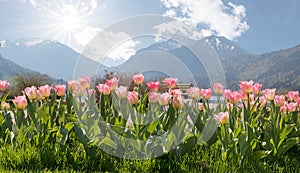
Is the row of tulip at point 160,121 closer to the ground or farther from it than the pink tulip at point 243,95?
closer to the ground

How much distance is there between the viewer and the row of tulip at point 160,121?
2535 mm

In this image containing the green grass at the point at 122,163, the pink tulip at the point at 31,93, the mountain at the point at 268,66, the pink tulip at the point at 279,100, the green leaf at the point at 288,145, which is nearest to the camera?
the green grass at the point at 122,163

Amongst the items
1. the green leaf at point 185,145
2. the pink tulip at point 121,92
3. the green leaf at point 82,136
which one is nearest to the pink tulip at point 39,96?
the green leaf at point 82,136

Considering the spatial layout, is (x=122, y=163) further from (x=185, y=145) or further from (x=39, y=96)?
(x=39, y=96)

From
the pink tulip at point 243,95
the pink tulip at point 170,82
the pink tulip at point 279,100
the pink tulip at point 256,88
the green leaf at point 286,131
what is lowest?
the green leaf at point 286,131

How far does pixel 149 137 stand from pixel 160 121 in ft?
0.57

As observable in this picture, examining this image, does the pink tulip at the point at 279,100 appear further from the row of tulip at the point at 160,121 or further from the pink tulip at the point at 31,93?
the pink tulip at the point at 31,93

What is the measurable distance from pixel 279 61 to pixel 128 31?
548ft

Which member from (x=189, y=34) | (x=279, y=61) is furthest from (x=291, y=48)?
(x=189, y=34)

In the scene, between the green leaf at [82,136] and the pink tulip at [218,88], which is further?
the pink tulip at [218,88]

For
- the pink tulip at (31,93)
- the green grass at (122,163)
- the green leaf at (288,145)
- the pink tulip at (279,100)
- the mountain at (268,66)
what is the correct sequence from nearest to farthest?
the green grass at (122,163) < the green leaf at (288,145) < the pink tulip at (279,100) < the pink tulip at (31,93) < the mountain at (268,66)

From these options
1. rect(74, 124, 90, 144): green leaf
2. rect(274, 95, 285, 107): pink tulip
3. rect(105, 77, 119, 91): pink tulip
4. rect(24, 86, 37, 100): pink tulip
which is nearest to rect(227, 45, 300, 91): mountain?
rect(274, 95, 285, 107): pink tulip

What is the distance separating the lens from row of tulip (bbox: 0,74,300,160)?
2.54 m

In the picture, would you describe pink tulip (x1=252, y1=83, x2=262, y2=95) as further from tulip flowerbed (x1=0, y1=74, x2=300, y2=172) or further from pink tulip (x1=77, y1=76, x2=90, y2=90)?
pink tulip (x1=77, y1=76, x2=90, y2=90)
